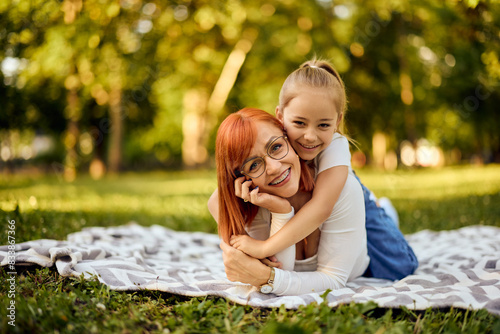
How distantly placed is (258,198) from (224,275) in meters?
0.90

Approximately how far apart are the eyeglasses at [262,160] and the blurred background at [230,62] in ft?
12.6

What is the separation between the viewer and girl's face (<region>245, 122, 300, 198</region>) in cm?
242

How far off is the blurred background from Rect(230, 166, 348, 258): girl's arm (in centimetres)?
368

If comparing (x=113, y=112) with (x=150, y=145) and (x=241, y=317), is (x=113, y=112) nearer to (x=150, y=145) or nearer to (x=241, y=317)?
(x=150, y=145)

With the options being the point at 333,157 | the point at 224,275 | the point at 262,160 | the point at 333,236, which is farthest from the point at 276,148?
the point at 224,275

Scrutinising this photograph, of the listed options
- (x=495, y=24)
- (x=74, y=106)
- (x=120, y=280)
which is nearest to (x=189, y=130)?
(x=74, y=106)

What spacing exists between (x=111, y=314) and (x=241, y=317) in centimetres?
65

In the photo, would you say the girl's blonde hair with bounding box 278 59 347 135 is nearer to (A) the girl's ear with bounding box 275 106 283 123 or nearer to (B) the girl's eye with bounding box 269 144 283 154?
(A) the girl's ear with bounding box 275 106 283 123

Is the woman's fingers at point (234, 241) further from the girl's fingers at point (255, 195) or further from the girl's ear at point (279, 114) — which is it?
the girl's ear at point (279, 114)

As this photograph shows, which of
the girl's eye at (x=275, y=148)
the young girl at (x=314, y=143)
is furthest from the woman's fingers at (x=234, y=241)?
the girl's eye at (x=275, y=148)

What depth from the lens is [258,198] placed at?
7.89ft

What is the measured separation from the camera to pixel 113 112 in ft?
59.1

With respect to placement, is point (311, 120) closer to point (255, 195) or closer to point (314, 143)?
point (314, 143)

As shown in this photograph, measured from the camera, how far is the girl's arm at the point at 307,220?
8.11 ft
